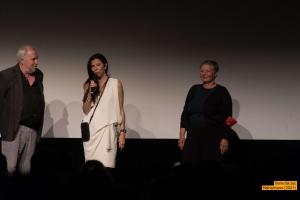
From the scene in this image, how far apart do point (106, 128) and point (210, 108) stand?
0.91 metres

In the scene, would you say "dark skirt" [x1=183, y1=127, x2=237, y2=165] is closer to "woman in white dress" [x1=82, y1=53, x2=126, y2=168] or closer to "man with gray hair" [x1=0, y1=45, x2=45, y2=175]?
"woman in white dress" [x1=82, y1=53, x2=126, y2=168]

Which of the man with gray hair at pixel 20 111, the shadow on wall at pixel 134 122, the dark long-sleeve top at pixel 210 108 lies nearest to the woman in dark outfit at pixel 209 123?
the dark long-sleeve top at pixel 210 108

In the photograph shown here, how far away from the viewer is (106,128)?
436cm

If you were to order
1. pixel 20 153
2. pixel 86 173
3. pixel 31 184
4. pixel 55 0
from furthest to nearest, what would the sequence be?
pixel 55 0 < pixel 20 153 < pixel 31 184 < pixel 86 173

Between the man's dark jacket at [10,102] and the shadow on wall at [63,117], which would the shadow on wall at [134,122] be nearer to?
the shadow on wall at [63,117]

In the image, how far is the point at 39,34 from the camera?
545 cm

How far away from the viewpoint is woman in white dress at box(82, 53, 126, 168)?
171 inches

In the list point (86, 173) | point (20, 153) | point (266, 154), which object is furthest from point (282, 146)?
point (86, 173)

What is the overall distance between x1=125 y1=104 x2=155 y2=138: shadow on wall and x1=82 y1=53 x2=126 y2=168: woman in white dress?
3.62 feet

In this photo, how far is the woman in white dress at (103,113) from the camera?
4.33 metres

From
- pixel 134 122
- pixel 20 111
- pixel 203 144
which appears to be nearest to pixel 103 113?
pixel 20 111

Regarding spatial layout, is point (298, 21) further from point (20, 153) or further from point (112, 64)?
point (20, 153)

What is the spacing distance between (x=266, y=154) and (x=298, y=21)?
59.0 inches

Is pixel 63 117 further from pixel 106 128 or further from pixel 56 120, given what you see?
pixel 106 128
